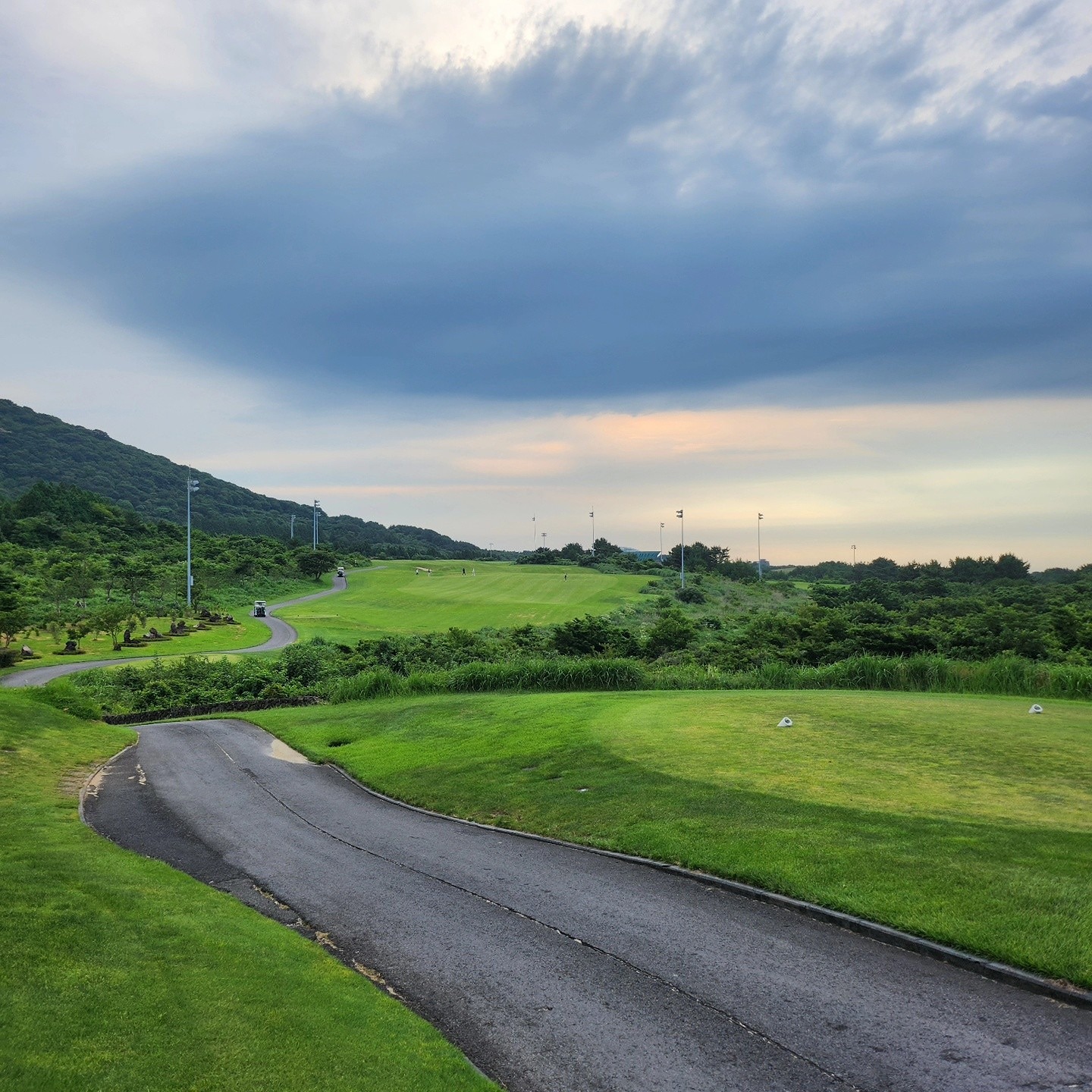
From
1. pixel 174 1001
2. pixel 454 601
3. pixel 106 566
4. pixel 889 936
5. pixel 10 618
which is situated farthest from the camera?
pixel 454 601

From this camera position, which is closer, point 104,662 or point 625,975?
point 625,975

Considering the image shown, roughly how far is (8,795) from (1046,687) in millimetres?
26342

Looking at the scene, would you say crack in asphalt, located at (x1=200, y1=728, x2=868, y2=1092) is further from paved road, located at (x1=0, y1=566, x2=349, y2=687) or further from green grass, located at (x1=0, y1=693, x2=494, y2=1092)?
paved road, located at (x1=0, y1=566, x2=349, y2=687)

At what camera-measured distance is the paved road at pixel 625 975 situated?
6027mm

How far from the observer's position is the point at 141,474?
651 ft

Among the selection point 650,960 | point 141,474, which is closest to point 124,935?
point 650,960

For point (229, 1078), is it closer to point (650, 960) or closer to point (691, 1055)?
point (691, 1055)

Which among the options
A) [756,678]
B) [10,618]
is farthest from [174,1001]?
[10,618]

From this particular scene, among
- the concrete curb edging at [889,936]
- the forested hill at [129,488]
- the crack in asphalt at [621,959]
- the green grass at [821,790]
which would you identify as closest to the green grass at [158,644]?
the green grass at [821,790]

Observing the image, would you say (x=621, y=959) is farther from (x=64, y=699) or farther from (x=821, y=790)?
(x=64, y=699)

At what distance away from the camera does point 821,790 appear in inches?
491

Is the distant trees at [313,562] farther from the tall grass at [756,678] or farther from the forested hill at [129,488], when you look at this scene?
the tall grass at [756,678]

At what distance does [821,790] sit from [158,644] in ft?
155

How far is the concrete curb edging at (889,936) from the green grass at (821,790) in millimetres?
143
